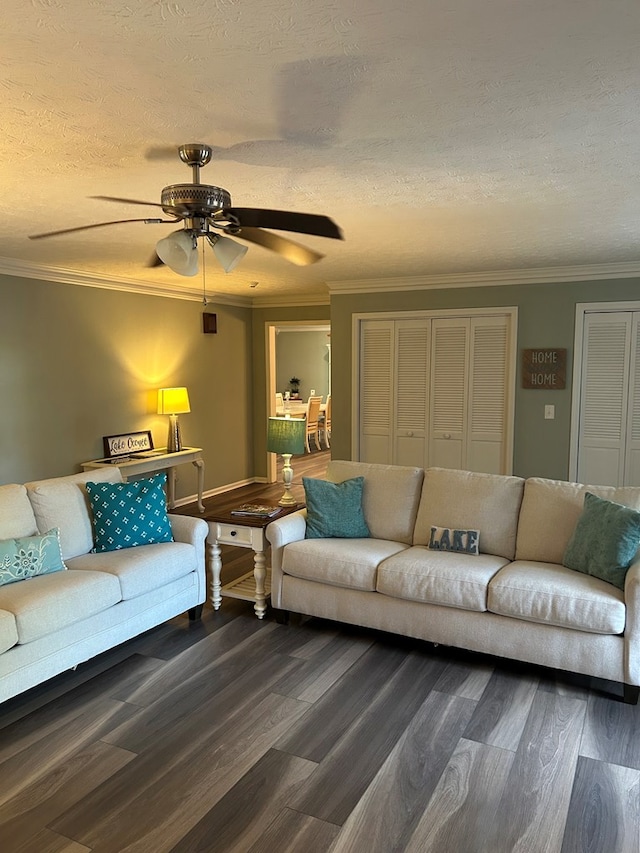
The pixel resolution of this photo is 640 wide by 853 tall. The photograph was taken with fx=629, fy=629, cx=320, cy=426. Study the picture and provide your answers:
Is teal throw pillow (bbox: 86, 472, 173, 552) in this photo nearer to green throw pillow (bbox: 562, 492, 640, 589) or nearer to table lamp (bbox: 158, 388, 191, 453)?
green throw pillow (bbox: 562, 492, 640, 589)

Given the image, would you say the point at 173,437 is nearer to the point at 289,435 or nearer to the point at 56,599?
the point at 289,435

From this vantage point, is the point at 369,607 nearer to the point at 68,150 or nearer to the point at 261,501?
the point at 261,501

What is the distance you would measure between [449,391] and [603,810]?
Result: 427 centimetres

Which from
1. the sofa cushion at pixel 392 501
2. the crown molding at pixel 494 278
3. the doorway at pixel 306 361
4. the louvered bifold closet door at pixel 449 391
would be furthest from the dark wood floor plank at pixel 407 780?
the doorway at pixel 306 361

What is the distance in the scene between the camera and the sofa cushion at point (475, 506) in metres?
3.65

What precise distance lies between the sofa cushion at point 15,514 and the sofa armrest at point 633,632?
3.01m

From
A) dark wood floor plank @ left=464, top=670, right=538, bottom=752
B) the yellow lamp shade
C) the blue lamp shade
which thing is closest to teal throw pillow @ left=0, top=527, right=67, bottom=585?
the blue lamp shade

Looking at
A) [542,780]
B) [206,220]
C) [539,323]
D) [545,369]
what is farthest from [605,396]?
[206,220]

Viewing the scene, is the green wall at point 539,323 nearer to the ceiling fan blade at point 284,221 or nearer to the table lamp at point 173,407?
the table lamp at point 173,407

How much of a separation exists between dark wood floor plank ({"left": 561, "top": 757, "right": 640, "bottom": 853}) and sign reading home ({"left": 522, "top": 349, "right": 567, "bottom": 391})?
12.2 ft

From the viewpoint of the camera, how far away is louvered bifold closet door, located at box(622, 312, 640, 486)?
210 inches

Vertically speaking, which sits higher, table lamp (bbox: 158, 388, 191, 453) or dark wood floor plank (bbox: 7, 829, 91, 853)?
table lamp (bbox: 158, 388, 191, 453)

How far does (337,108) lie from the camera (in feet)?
6.60

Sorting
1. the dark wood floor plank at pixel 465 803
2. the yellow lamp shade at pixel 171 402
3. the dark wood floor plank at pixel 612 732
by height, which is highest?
the yellow lamp shade at pixel 171 402
